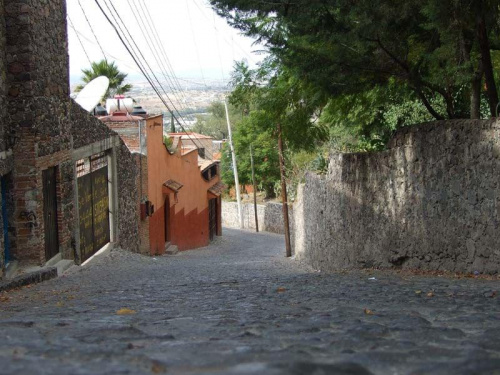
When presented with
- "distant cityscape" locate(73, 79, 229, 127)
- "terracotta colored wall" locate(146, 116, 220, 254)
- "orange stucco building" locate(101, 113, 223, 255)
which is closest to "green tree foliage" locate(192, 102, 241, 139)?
"distant cityscape" locate(73, 79, 229, 127)

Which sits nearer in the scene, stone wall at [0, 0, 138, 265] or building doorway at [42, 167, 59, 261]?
stone wall at [0, 0, 138, 265]

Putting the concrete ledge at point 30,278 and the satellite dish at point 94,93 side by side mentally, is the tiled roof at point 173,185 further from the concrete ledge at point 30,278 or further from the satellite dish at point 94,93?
the concrete ledge at point 30,278

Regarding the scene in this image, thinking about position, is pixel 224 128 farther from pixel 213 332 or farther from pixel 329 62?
pixel 213 332

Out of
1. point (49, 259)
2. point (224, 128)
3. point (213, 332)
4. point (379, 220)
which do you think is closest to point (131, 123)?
point (49, 259)

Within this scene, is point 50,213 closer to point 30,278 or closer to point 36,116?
point 36,116

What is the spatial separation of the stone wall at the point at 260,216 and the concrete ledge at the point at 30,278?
26.5 m

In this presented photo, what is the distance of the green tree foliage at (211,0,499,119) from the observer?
9.50 metres

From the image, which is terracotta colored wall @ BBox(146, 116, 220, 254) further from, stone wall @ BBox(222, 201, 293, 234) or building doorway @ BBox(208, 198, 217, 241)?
stone wall @ BBox(222, 201, 293, 234)

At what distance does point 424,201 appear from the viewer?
11.0m

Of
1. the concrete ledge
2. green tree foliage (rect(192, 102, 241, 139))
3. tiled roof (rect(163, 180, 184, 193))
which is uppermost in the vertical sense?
green tree foliage (rect(192, 102, 241, 139))

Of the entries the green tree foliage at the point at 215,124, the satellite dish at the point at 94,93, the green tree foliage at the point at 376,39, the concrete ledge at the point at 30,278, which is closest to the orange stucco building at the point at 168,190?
the satellite dish at the point at 94,93

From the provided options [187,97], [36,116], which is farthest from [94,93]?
[187,97]

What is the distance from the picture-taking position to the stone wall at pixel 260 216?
43.1m

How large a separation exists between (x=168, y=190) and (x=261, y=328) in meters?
22.0
